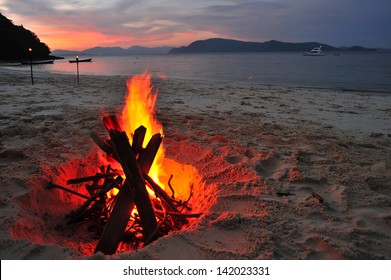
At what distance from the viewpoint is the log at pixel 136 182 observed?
2.91 meters

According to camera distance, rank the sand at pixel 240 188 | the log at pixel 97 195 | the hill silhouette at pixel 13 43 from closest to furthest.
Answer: the sand at pixel 240 188
the log at pixel 97 195
the hill silhouette at pixel 13 43

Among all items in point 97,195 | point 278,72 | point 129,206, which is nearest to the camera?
point 129,206

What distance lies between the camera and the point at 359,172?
4133mm

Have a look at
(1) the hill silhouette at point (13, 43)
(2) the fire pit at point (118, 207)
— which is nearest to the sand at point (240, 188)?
(2) the fire pit at point (118, 207)

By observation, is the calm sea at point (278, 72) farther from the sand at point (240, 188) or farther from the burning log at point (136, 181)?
the burning log at point (136, 181)

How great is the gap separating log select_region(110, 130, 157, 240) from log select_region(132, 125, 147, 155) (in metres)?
0.22

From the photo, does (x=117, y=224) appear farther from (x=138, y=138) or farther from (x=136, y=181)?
(x=138, y=138)

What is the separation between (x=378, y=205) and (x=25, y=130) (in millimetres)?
6154

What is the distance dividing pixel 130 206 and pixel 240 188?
1397mm

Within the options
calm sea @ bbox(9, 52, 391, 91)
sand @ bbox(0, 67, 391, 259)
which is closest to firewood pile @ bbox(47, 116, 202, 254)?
sand @ bbox(0, 67, 391, 259)

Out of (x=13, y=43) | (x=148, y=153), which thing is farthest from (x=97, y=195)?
(x=13, y=43)

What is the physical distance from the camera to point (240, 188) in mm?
3604

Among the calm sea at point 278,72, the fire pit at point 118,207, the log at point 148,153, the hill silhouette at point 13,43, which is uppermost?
the hill silhouette at point 13,43
